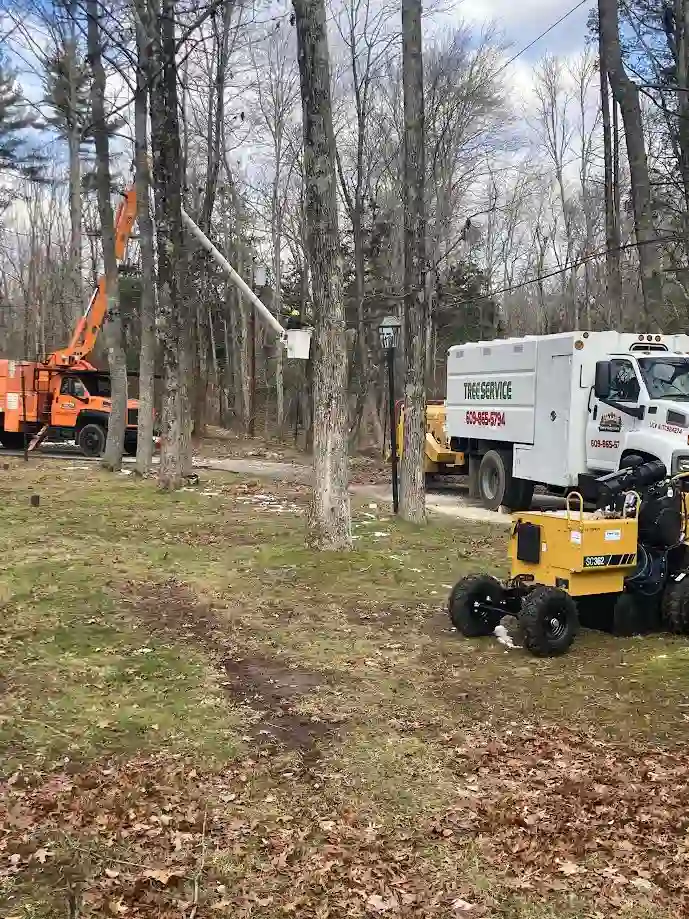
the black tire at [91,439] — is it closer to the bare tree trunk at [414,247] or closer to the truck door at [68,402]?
the truck door at [68,402]

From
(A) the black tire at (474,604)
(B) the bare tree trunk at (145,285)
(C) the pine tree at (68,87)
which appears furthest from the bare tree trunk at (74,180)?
(A) the black tire at (474,604)

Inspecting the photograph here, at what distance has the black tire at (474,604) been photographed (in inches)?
276

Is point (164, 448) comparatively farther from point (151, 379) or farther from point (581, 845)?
point (581, 845)

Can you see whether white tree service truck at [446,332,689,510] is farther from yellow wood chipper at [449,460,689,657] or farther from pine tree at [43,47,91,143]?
pine tree at [43,47,91,143]

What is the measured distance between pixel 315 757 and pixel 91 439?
19.2 metres

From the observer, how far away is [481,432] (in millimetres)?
16500

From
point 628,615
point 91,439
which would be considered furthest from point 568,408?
point 91,439

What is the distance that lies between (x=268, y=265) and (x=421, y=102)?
2404 cm

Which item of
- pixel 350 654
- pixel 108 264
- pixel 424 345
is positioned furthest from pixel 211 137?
pixel 350 654

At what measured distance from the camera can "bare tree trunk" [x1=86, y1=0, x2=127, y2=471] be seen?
16.7 metres

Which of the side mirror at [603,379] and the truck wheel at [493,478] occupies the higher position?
the side mirror at [603,379]

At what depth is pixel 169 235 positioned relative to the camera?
14328 mm

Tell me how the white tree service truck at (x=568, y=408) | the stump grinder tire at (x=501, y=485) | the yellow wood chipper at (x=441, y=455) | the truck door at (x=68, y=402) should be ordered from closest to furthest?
the white tree service truck at (x=568, y=408) < the stump grinder tire at (x=501, y=485) < the yellow wood chipper at (x=441, y=455) < the truck door at (x=68, y=402)

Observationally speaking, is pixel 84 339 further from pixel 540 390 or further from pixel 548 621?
pixel 548 621
